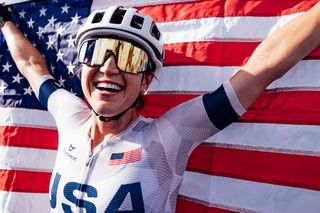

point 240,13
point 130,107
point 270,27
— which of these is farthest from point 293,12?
point 130,107

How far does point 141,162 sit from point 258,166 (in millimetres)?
629

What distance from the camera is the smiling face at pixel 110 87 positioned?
1.98 meters

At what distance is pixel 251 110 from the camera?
216 centimetres

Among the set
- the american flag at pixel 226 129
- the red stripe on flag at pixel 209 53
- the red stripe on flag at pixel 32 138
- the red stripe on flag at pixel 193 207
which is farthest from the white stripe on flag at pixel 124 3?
the red stripe on flag at pixel 193 207

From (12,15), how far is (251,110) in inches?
80.6

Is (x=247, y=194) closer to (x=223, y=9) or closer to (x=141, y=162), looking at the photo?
(x=141, y=162)

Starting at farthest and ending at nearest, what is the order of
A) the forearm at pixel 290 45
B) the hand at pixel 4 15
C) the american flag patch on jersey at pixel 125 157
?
the hand at pixel 4 15
the american flag patch on jersey at pixel 125 157
the forearm at pixel 290 45

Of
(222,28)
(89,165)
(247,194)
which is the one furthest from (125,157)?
(222,28)

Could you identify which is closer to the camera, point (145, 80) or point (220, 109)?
point (220, 109)

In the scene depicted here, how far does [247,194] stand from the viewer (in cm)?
209

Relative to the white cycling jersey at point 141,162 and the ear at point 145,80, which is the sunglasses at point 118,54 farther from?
the white cycling jersey at point 141,162

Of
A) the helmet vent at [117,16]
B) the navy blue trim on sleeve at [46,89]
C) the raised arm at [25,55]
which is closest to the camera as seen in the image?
the helmet vent at [117,16]

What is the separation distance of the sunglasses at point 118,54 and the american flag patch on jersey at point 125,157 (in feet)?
1.33

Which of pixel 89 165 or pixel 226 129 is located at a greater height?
pixel 226 129
